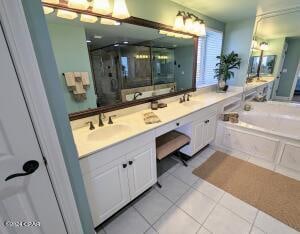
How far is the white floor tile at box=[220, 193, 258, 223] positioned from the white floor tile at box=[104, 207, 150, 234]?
885mm

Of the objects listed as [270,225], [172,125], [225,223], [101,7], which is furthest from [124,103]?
[270,225]

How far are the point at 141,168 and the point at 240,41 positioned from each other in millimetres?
3113

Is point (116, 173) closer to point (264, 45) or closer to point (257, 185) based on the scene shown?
point (257, 185)

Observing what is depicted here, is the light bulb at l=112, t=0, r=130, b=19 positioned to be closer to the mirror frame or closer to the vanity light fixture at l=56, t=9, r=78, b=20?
the mirror frame

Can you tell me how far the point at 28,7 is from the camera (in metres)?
0.68

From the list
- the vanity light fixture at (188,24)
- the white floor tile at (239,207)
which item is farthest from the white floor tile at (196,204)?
the vanity light fixture at (188,24)

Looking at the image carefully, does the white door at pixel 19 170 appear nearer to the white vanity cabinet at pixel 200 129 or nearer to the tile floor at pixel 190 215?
the tile floor at pixel 190 215

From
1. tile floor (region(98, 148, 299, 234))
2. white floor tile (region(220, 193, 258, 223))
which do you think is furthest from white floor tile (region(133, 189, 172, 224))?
white floor tile (region(220, 193, 258, 223))

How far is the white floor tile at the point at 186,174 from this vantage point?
1.95 m

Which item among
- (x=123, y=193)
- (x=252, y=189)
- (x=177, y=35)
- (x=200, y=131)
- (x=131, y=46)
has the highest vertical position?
(x=177, y=35)

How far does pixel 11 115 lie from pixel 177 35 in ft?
7.54

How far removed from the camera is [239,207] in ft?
5.16

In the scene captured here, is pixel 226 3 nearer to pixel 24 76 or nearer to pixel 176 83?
pixel 176 83

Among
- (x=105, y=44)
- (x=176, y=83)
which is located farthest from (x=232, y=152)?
(x=105, y=44)
